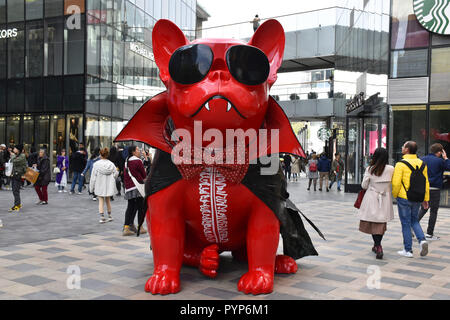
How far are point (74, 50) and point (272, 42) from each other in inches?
610

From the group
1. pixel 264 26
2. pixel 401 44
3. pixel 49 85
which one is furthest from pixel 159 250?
pixel 49 85

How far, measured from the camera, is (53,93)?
1817cm

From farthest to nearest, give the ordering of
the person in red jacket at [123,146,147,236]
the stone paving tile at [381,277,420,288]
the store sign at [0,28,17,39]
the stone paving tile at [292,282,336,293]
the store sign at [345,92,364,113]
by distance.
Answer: the store sign at [0,28,17,39] → the store sign at [345,92,364,113] → the person in red jacket at [123,146,147,236] → the stone paving tile at [381,277,420,288] → the stone paving tile at [292,282,336,293]

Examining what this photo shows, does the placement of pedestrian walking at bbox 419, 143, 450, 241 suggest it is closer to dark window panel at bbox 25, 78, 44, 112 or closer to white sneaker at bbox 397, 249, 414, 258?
white sneaker at bbox 397, 249, 414, 258

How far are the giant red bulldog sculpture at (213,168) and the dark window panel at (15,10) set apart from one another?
1782cm

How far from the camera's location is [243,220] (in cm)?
403

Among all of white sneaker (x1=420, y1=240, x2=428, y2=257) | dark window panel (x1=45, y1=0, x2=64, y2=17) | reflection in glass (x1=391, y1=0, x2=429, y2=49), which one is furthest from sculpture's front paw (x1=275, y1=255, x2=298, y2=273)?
dark window panel (x1=45, y1=0, x2=64, y2=17)

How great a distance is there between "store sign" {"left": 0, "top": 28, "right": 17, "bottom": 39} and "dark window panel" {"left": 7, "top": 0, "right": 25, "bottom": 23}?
450 mm

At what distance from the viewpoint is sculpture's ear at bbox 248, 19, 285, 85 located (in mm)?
3947

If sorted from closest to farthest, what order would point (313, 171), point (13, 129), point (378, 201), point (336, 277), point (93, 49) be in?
point (336, 277)
point (378, 201)
point (313, 171)
point (93, 49)
point (13, 129)

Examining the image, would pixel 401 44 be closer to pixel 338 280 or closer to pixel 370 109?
pixel 370 109

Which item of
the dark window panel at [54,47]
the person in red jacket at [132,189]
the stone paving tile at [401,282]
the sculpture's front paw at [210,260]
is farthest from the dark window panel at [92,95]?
the stone paving tile at [401,282]

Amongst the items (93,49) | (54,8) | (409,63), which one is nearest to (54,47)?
(54,8)

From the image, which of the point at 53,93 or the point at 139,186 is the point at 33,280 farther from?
the point at 53,93
